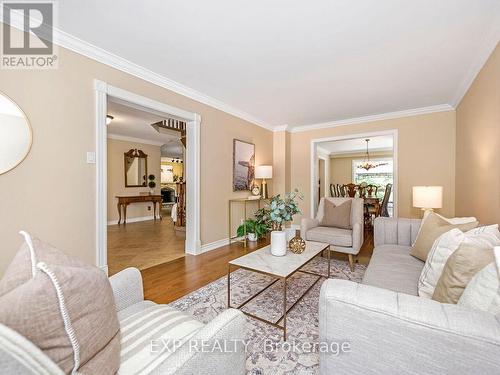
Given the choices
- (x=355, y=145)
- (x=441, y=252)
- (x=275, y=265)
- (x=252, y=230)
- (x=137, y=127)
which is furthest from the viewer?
(x=355, y=145)

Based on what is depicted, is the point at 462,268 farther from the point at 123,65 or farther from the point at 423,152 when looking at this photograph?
the point at 423,152

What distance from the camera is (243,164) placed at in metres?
4.44

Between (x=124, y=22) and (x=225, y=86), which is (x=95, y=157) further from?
(x=225, y=86)

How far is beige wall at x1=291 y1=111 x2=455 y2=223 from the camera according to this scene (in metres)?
3.93

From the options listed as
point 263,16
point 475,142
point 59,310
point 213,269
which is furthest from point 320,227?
point 59,310

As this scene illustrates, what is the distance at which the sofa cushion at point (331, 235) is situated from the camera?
2881mm

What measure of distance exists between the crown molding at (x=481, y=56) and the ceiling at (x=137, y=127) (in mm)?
4367

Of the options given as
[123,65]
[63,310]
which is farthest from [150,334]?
[123,65]

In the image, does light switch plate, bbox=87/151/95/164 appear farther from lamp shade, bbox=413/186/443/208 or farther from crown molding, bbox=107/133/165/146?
crown molding, bbox=107/133/165/146

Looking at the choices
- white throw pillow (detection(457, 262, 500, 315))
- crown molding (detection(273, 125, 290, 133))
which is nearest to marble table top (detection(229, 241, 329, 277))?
white throw pillow (detection(457, 262, 500, 315))

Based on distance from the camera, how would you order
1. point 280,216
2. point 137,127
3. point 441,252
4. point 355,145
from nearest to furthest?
1. point 441,252
2. point 280,216
3. point 137,127
4. point 355,145

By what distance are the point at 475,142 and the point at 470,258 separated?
2562mm

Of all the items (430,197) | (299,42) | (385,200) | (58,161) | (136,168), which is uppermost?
(299,42)

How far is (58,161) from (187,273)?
5.76 feet
